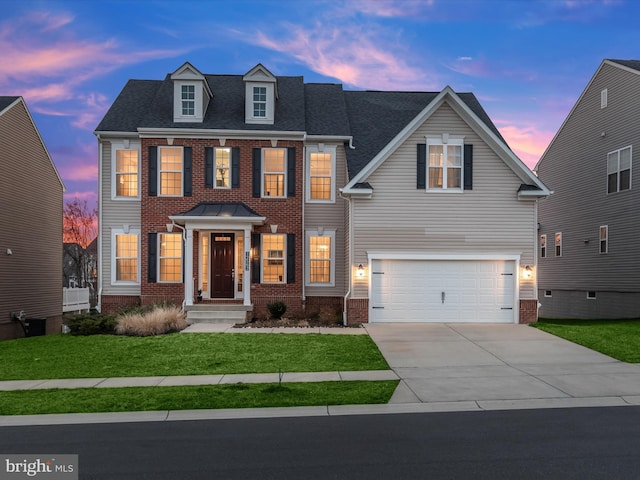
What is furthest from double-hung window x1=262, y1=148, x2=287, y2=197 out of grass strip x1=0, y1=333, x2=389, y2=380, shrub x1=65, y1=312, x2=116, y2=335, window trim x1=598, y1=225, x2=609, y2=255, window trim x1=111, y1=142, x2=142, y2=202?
window trim x1=598, y1=225, x2=609, y2=255

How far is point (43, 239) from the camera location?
2439 cm

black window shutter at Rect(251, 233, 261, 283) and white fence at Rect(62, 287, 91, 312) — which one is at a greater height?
black window shutter at Rect(251, 233, 261, 283)

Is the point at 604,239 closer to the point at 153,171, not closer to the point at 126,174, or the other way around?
the point at 153,171

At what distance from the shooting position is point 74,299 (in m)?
28.0

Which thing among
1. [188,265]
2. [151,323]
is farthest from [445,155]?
[151,323]

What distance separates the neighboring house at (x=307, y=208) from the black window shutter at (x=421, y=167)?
A: 4cm

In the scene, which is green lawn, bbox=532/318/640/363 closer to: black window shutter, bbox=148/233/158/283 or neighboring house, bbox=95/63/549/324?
neighboring house, bbox=95/63/549/324

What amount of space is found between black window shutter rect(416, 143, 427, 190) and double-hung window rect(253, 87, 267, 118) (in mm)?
6530

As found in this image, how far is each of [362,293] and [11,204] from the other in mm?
16046

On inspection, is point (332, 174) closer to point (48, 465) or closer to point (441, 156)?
point (441, 156)

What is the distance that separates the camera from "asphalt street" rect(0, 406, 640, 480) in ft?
17.8

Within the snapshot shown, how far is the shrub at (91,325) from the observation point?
51.5 ft

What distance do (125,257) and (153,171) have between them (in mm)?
3664

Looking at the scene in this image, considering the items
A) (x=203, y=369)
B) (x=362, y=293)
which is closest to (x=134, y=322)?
(x=203, y=369)
